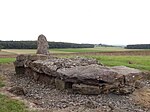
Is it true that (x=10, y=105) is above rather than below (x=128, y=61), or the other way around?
below

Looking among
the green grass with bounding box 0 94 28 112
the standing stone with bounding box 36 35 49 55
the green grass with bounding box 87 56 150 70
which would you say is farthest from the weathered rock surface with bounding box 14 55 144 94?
the standing stone with bounding box 36 35 49 55

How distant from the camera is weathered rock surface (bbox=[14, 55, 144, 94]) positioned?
13.9 meters

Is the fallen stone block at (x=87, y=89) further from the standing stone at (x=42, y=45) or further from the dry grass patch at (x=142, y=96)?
the standing stone at (x=42, y=45)

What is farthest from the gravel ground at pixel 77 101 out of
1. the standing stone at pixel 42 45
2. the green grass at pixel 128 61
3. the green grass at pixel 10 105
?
the standing stone at pixel 42 45

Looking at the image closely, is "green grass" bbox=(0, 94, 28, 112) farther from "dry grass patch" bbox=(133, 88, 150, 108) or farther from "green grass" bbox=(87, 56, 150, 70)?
"green grass" bbox=(87, 56, 150, 70)

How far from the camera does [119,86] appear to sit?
14.2 metres

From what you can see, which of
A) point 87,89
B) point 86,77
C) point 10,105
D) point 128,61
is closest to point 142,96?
point 87,89

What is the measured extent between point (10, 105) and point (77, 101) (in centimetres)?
256

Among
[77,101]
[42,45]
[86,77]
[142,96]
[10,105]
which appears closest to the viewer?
[10,105]

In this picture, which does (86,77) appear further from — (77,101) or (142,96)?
(142,96)

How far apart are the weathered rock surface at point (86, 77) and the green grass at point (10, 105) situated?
2.70 metres

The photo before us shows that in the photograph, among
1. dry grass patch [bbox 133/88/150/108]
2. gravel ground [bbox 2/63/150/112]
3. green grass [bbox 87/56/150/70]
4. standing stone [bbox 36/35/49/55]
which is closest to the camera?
gravel ground [bbox 2/63/150/112]

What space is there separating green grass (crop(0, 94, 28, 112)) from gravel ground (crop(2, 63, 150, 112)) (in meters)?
0.68

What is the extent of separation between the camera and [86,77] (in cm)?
1383
